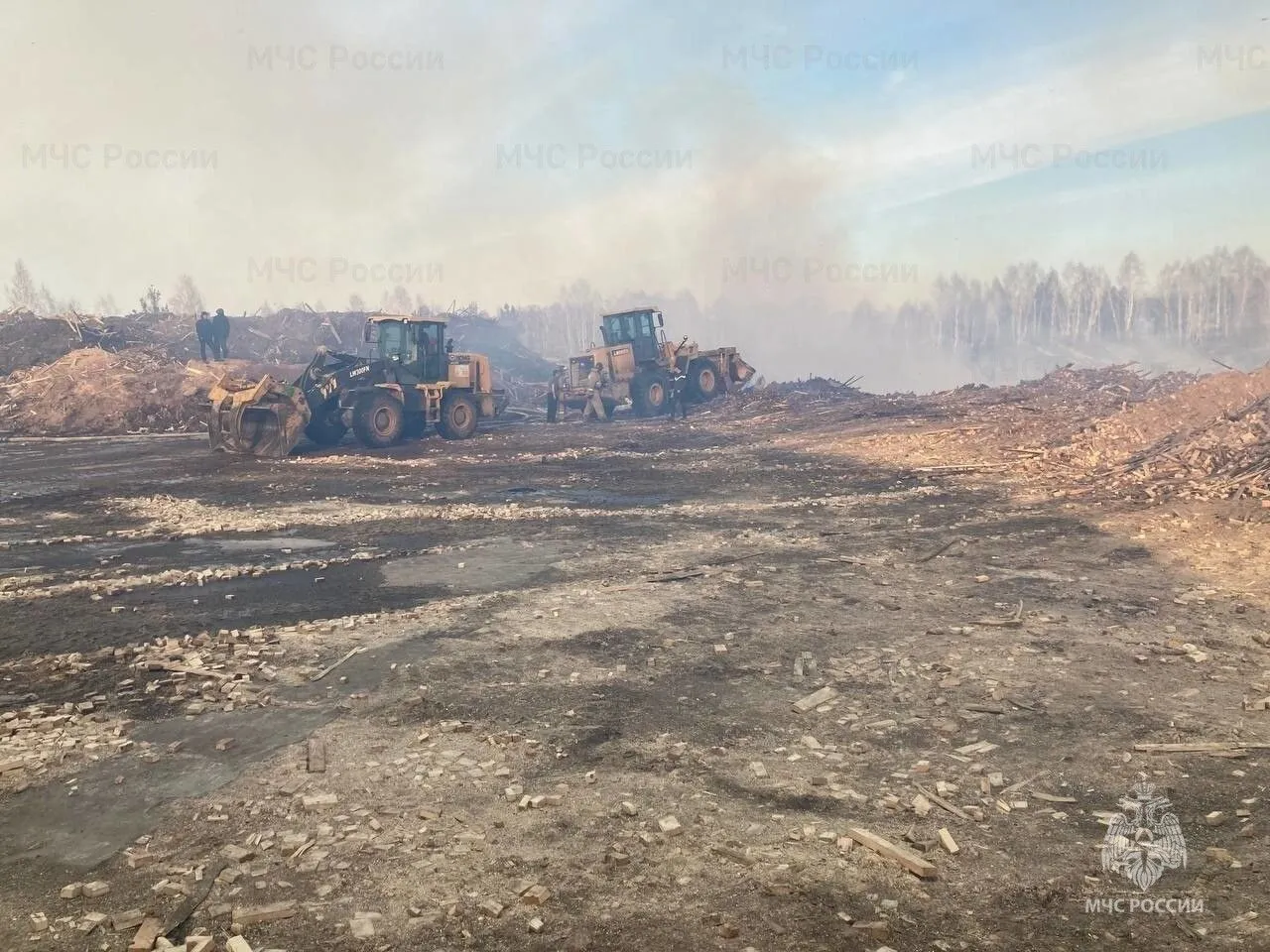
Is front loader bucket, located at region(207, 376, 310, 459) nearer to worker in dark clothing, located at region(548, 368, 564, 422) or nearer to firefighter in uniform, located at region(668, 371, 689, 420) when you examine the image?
worker in dark clothing, located at region(548, 368, 564, 422)

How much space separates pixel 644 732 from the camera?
14.9ft

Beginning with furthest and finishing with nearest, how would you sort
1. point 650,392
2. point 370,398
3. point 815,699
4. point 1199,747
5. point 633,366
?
point 650,392, point 633,366, point 370,398, point 815,699, point 1199,747

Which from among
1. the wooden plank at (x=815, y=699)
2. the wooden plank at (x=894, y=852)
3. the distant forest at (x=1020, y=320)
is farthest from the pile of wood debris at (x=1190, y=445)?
the distant forest at (x=1020, y=320)

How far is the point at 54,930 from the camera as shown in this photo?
9.57 feet

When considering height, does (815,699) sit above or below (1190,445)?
below

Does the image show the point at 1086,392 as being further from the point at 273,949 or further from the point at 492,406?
the point at 273,949

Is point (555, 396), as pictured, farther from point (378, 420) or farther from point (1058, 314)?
point (1058, 314)

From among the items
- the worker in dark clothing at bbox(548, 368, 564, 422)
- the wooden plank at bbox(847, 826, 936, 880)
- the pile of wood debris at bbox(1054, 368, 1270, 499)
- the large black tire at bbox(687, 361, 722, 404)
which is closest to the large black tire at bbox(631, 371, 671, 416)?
the large black tire at bbox(687, 361, 722, 404)

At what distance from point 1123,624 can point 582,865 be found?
4.94 metres

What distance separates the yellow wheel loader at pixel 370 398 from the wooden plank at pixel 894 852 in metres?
16.7

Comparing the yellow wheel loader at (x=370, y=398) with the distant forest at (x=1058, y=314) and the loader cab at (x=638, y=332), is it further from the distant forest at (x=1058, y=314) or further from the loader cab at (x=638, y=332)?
the distant forest at (x=1058, y=314)

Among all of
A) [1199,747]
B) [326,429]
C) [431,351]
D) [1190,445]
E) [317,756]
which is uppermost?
[431,351]

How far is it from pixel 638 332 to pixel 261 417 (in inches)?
538

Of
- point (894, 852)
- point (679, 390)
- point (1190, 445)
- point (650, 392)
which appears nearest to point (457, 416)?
point (650, 392)
